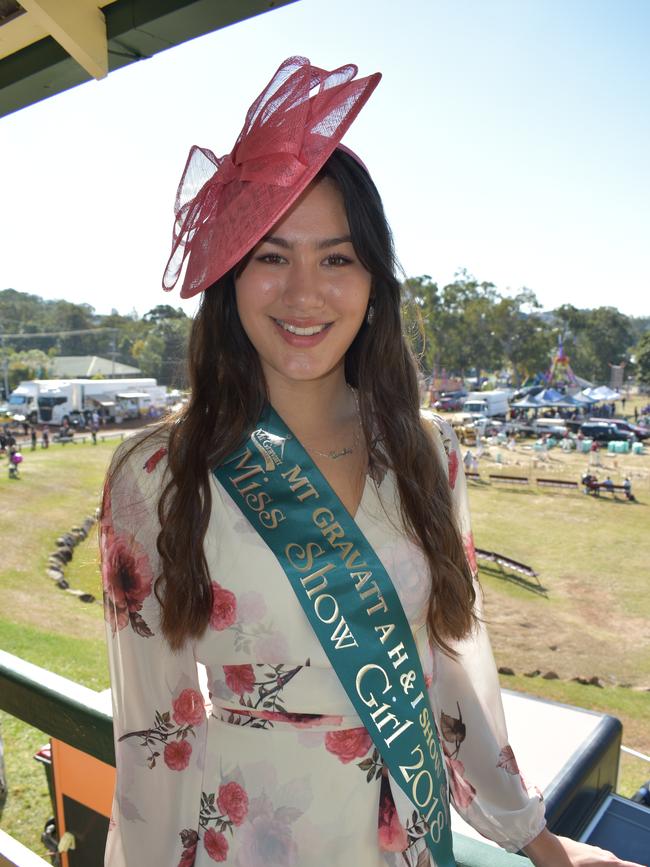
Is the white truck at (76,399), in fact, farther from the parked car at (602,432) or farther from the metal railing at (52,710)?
the metal railing at (52,710)

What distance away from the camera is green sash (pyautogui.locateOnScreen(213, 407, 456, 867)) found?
0.70 m

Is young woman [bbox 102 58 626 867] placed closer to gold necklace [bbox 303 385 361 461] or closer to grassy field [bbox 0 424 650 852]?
gold necklace [bbox 303 385 361 461]

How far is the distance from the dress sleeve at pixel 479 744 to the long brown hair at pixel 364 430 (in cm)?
3

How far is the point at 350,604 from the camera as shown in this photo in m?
0.74

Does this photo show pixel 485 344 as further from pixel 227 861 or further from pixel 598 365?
pixel 227 861

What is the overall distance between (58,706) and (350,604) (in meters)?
0.41

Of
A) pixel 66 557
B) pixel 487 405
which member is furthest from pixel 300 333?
pixel 487 405

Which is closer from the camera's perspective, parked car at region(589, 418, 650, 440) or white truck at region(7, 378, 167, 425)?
parked car at region(589, 418, 650, 440)

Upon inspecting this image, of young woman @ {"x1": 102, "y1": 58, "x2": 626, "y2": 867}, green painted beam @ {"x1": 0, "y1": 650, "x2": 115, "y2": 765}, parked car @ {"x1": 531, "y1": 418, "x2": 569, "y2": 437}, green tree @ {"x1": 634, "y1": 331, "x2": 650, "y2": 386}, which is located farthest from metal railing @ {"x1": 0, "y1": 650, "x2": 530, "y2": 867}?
green tree @ {"x1": 634, "y1": 331, "x2": 650, "y2": 386}

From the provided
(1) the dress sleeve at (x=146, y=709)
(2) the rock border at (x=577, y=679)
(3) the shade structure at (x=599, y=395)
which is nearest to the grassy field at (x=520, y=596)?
(2) the rock border at (x=577, y=679)

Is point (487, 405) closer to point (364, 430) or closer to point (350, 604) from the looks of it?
point (364, 430)

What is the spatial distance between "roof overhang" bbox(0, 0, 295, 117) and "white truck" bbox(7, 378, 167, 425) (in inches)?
806

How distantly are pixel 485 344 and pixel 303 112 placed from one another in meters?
29.4

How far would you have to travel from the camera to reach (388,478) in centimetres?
80
